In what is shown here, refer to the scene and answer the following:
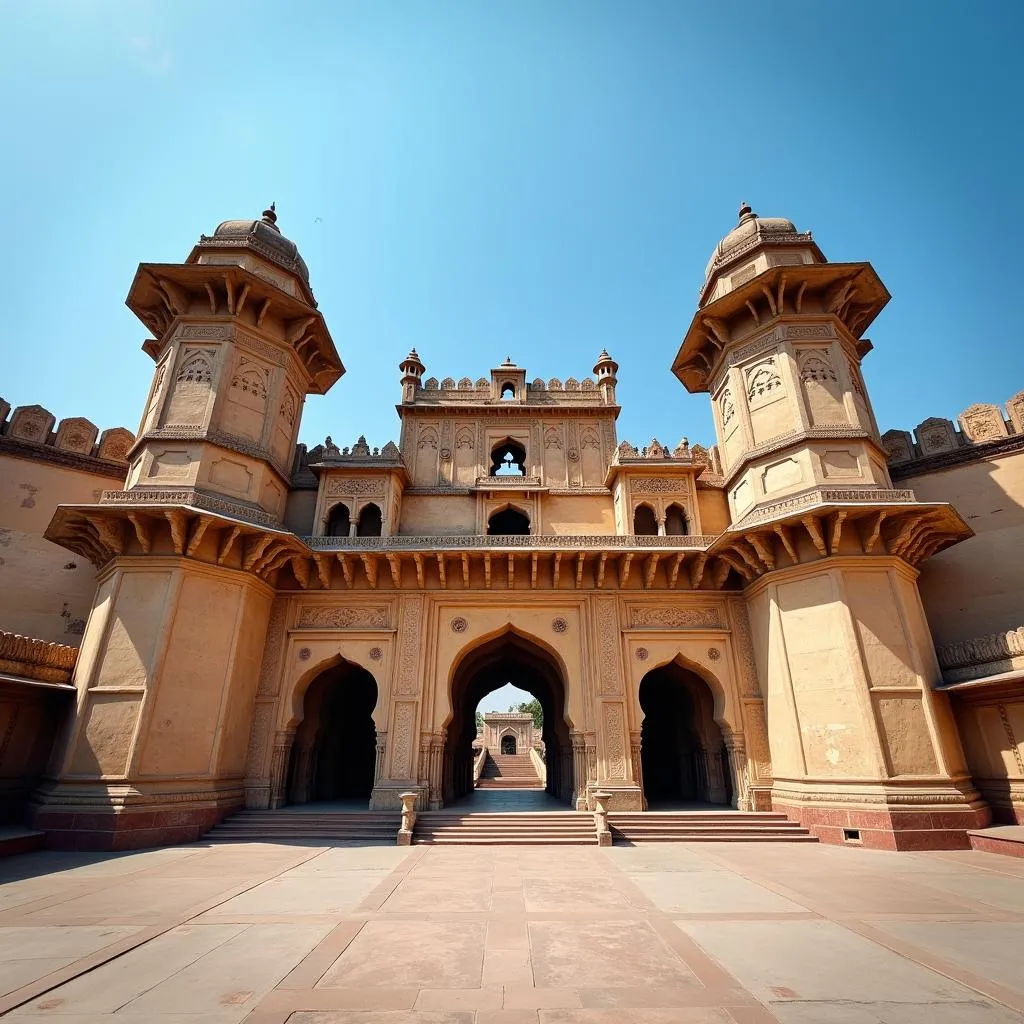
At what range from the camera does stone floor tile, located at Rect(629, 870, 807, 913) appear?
620 centimetres

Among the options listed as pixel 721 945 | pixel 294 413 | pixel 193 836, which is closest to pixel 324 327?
pixel 294 413

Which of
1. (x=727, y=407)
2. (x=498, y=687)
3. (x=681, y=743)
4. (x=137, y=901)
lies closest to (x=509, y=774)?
(x=498, y=687)

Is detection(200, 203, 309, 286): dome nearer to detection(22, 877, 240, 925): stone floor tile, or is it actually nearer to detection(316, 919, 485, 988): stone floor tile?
detection(22, 877, 240, 925): stone floor tile

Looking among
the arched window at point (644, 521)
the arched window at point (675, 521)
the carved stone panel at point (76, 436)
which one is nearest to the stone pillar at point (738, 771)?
the arched window at point (675, 521)

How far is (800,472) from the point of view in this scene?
12.4 metres

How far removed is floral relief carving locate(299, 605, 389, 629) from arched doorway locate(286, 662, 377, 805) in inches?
46.6

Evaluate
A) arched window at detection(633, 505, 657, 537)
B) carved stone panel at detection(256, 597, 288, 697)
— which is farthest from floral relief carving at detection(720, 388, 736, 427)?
carved stone panel at detection(256, 597, 288, 697)

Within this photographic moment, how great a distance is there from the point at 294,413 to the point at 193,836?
10.0 meters

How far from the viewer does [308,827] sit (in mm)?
11375

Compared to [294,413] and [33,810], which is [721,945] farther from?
[294,413]

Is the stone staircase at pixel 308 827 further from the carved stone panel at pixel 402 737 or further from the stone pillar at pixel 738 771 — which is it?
the stone pillar at pixel 738 771

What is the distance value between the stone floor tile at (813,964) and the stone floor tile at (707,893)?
585 millimetres

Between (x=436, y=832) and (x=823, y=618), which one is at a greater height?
(x=823, y=618)

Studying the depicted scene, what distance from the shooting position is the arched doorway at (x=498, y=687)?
50.1 feet
